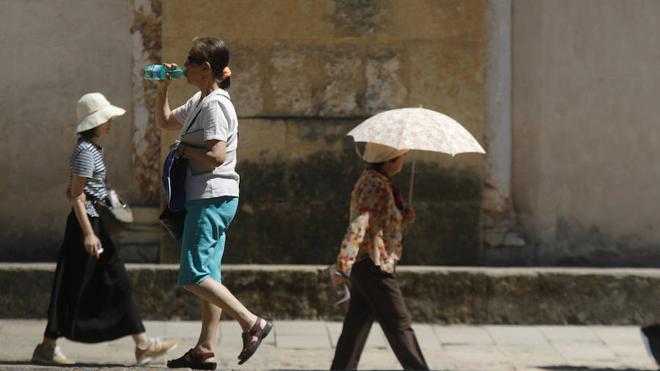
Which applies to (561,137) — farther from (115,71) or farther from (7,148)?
(7,148)

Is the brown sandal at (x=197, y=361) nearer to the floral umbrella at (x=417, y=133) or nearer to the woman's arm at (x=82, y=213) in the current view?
the woman's arm at (x=82, y=213)

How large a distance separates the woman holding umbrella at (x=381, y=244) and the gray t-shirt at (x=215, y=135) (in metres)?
0.73

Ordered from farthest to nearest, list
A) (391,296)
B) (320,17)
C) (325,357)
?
(320,17) < (325,357) < (391,296)

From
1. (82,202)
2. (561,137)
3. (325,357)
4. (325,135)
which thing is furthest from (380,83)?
(82,202)

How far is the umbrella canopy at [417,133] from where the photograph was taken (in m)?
6.50

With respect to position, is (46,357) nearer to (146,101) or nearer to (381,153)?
(381,153)

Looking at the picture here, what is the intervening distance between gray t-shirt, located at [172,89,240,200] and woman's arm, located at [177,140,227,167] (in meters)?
0.03

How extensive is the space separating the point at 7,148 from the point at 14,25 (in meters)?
0.81

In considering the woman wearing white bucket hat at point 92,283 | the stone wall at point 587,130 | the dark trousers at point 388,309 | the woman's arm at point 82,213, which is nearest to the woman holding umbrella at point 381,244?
the dark trousers at point 388,309

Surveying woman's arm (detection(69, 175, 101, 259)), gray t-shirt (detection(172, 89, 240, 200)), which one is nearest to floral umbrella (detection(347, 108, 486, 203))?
gray t-shirt (detection(172, 89, 240, 200))

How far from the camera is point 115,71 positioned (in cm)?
887

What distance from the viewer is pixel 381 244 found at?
6.60 metres

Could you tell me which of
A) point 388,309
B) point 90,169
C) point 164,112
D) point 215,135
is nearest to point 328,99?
point 90,169

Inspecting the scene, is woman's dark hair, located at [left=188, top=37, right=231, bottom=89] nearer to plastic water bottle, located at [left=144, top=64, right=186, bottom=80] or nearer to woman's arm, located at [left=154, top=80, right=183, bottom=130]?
plastic water bottle, located at [left=144, top=64, right=186, bottom=80]
